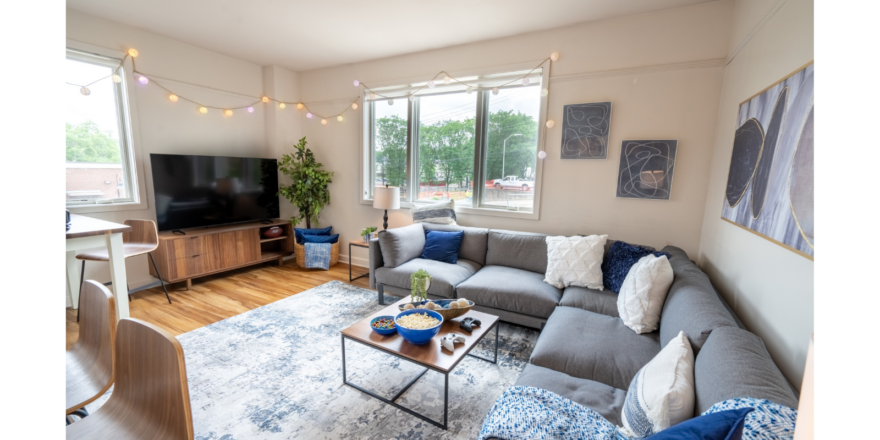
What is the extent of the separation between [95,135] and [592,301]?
4460mm

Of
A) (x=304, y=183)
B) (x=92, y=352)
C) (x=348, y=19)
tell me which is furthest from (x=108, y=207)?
(x=348, y=19)

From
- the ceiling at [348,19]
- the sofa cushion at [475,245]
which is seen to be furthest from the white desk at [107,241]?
the sofa cushion at [475,245]

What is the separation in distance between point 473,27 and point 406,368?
9.37ft

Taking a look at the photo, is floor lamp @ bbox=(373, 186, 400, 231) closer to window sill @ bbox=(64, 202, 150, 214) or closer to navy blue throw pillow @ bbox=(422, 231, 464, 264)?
navy blue throw pillow @ bbox=(422, 231, 464, 264)

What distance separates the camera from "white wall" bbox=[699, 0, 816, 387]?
4.09 feet

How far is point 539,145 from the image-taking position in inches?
126

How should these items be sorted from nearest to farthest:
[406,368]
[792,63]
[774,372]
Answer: [774,372] → [792,63] → [406,368]

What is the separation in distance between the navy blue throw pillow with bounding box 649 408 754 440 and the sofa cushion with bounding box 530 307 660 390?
73 centimetres

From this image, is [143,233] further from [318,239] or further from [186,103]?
[318,239]

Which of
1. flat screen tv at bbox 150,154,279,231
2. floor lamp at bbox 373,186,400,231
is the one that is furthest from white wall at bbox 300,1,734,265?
flat screen tv at bbox 150,154,279,231

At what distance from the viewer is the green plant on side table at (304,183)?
4.31 m
